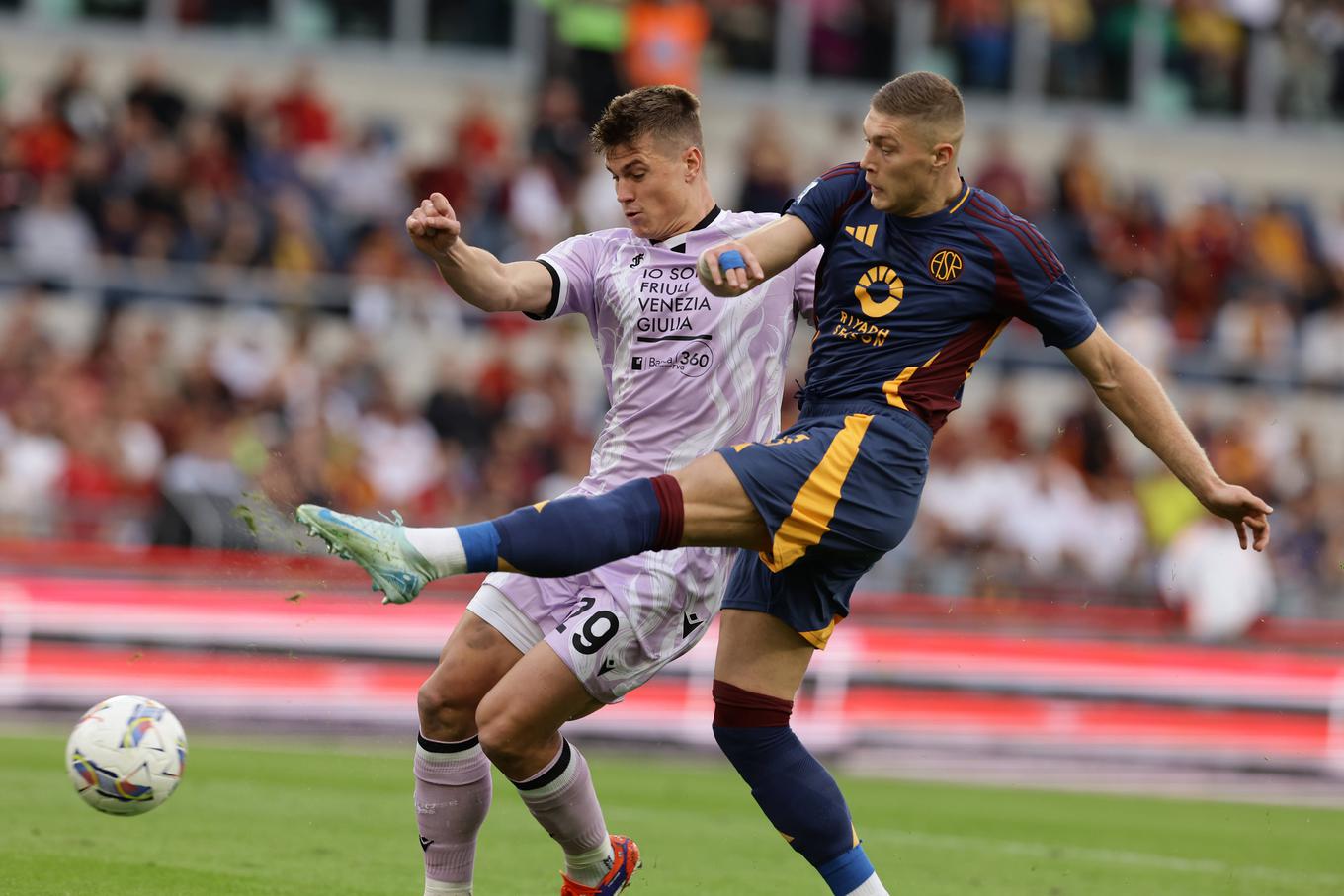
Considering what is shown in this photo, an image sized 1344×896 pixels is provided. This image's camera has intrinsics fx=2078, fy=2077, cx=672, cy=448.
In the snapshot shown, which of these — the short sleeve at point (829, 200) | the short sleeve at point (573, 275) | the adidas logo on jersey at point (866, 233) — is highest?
the short sleeve at point (829, 200)

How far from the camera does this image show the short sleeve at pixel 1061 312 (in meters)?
6.64

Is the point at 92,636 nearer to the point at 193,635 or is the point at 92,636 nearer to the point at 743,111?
the point at 193,635

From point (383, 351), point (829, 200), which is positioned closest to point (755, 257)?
point (829, 200)

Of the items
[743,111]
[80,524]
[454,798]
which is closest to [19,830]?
[454,798]

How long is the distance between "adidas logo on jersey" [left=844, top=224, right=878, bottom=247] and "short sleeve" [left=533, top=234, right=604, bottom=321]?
989 millimetres

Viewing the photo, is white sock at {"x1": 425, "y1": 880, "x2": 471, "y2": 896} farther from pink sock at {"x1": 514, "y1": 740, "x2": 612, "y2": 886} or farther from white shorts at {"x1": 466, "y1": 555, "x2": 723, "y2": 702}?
white shorts at {"x1": 466, "y1": 555, "x2": 723, "y2": 702}

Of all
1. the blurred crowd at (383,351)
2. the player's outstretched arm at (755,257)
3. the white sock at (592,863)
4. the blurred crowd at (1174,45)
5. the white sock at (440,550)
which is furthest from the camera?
the blurred crowd at (1174,45)

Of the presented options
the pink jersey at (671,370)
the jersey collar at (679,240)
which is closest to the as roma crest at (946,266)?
the pink jersey at (671,370)

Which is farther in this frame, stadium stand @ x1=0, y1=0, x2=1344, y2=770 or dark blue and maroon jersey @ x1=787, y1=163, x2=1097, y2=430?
stadium stand @ x1=0, y1=0, x2=1344, y2=770

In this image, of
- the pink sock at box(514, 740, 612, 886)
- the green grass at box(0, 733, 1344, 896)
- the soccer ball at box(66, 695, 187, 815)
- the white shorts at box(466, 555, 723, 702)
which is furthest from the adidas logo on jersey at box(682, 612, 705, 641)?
the soccer ball at box(66, 695, 187, 815)

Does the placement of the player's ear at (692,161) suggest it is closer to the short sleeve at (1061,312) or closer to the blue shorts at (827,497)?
the blue shorts at (827,497)

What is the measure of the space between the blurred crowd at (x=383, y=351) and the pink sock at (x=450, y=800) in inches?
268

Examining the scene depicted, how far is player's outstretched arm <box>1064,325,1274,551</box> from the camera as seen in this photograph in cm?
668

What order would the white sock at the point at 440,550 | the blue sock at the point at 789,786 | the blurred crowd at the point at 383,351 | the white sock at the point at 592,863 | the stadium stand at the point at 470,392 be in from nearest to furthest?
1. the white sock at the point at 440,550
2. the blue sock at the point at 789,786
3. the white sock at the point at 592,863
4. the stadium stand at the point at 470,392
5. the blurred crowd at the point at 383,351
